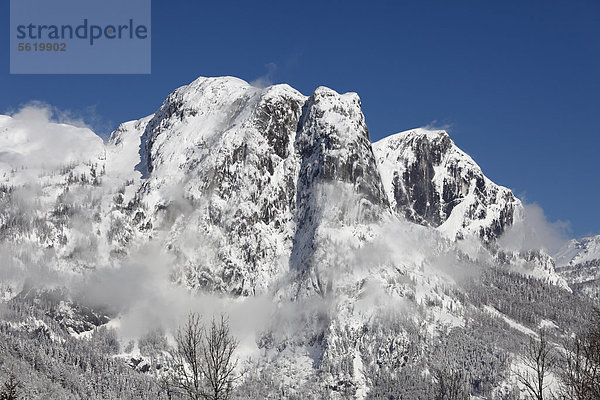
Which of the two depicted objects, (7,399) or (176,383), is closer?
(176,383)

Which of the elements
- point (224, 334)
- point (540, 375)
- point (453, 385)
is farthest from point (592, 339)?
point (224, 334)

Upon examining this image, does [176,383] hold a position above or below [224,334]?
below

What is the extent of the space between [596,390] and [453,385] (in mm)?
24106

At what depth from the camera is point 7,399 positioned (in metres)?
69.6

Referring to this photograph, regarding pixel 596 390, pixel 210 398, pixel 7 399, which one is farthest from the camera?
pixel 7 399

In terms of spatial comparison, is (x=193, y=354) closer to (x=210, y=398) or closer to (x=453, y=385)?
(x=210, y=398)

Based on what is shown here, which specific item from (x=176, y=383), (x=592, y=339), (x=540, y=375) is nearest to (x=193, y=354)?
(x=176, y=383)

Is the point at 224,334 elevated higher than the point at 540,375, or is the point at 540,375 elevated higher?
the point at 224,334

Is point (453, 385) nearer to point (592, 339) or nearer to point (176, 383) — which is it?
point (592, 339)

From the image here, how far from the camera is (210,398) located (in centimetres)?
5075

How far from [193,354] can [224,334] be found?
384 centimetres

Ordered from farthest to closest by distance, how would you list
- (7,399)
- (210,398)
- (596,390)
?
(7,399) < (210,398) < (596,390)

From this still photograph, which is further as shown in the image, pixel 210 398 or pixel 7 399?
pixel 7 399

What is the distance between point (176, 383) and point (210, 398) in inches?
127
